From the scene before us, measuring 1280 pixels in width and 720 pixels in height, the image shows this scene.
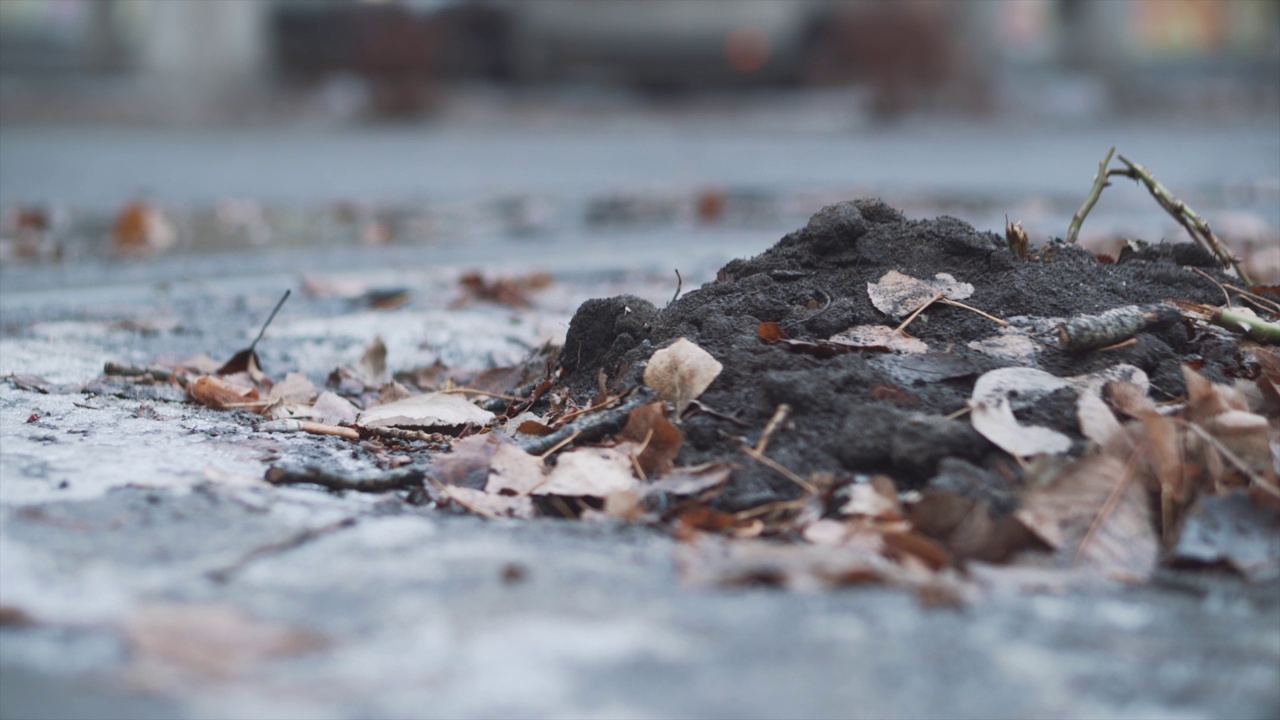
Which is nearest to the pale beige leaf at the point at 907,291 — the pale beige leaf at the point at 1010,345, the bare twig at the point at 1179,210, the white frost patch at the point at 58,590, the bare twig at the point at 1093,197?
the pale beige leaf at the point at 1010,345

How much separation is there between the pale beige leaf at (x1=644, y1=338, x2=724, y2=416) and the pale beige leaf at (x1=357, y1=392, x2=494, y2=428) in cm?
33

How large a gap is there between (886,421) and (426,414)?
71 centimetres

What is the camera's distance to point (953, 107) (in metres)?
13.6

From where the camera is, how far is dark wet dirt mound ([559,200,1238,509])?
1437 mm

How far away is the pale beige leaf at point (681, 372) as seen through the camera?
159cm

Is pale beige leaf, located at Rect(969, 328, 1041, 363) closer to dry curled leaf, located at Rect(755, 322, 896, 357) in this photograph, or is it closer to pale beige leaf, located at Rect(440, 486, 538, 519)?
dry curled leaf, located at Rect(755, 322, 896, 357)

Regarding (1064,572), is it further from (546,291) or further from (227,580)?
(546,291)

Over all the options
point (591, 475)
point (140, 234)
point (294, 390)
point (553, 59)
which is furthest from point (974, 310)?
point (553, 59)

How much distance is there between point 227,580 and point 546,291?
2.24 metres

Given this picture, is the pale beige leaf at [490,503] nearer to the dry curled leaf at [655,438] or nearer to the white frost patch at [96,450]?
the dry curled leaf at [655,438]

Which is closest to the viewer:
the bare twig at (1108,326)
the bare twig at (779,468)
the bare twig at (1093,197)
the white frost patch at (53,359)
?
the bare twig at (779,468)

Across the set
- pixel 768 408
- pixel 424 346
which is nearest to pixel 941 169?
pixel 424 346

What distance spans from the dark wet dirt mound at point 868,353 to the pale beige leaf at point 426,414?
167 millimetres

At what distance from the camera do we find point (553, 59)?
13.0 meters
